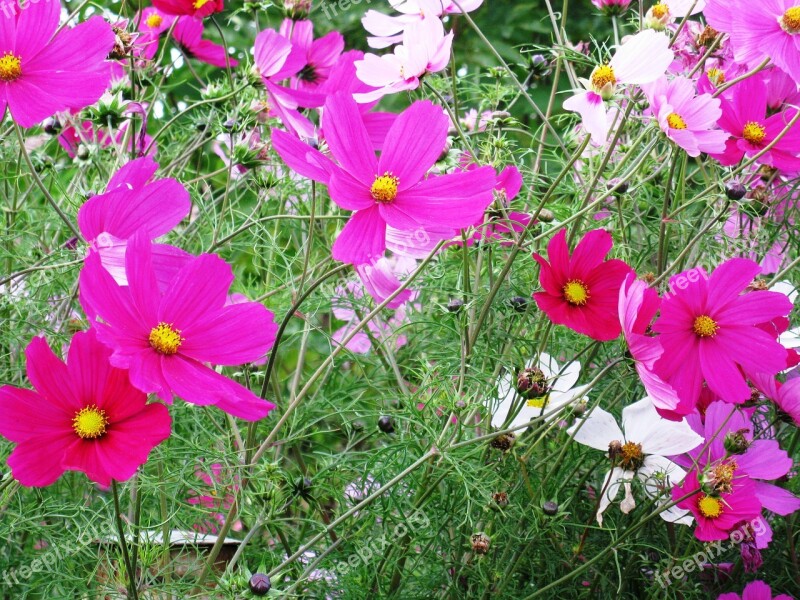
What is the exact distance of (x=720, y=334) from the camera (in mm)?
657

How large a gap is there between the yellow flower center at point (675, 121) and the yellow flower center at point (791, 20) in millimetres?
143

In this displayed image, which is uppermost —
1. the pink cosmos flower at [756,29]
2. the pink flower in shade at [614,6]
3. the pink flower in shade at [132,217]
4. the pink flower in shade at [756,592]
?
the pink flower in shade at [614,6]

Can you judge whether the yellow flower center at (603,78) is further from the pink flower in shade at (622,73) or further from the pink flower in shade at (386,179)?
the pink flower in shade at (386,179)

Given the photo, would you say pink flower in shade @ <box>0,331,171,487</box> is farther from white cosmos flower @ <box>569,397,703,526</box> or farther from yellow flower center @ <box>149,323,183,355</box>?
white cosmos flower @ <box>569,397,703,526</box>

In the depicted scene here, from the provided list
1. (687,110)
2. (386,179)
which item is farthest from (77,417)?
(687,110)

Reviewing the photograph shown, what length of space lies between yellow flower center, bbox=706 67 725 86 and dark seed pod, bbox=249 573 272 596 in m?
0.55

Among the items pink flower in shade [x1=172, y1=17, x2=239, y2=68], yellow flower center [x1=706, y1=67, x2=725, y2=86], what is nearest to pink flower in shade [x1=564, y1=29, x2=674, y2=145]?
yellow flower center [x1=706, y1=67, x2=725, y2=86]

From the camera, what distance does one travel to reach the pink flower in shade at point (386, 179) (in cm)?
57

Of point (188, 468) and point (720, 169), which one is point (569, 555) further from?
point (720, 169)

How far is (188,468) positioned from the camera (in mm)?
731

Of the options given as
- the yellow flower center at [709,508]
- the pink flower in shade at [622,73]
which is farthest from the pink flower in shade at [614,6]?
the yellow flower center at [709,508]

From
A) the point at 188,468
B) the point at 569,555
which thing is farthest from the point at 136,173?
the point at 569,555

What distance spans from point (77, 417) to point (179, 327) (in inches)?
2.9

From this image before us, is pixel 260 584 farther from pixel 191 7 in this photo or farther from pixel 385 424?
pixel 191 7
